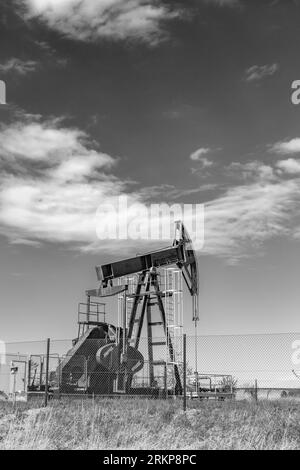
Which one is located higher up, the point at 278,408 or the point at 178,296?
the point at 178,296

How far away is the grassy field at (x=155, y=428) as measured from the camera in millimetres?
10047

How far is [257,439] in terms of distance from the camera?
9875 mm

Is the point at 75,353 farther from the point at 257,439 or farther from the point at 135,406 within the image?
Result: the point at 257,439

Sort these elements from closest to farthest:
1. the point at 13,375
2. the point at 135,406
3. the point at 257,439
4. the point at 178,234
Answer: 1. the point at 257,439
2. the point at 135,406
3. the point at 13,375
4. the point at 178,234

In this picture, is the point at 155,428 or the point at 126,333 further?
the point at 126,333

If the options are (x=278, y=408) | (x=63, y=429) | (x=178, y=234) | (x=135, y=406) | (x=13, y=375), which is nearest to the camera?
(x=63, y=429)

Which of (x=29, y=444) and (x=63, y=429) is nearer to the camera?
(x=29, y=444)

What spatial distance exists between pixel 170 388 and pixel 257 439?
1191 cm

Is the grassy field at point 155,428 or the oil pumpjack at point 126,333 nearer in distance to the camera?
the grassy field at point 155,428

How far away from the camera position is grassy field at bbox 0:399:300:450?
396 inches

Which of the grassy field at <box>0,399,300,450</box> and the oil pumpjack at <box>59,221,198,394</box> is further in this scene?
the oil pumpjack at <box>59,221,198,394</box>

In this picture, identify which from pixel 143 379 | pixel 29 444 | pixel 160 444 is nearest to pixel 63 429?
pixel 29 444

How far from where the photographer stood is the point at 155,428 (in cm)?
1088

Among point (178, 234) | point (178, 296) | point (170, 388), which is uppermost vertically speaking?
point (178, 234)
